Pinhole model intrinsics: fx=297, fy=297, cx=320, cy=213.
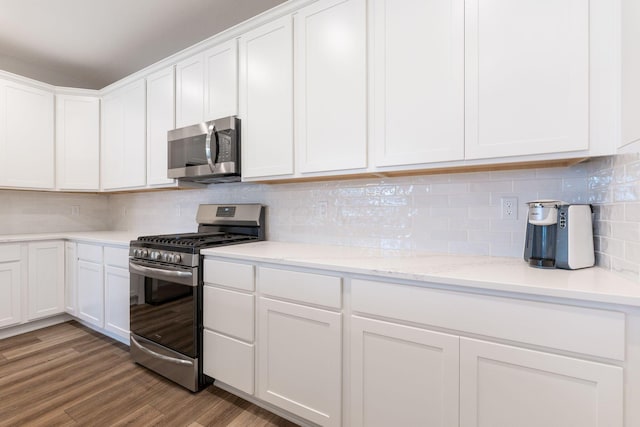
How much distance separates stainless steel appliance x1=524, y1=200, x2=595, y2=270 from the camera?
1236 mm

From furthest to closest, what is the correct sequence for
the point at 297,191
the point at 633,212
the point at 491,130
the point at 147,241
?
the point at 297,191, the point at 147,241, the point at 491,130, the point at 633,212

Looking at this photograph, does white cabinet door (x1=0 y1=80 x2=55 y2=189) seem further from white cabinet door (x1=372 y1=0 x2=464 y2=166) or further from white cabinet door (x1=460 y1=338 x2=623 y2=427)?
white cabinet door (x1=460 y1=338 x2=623 y2=427)

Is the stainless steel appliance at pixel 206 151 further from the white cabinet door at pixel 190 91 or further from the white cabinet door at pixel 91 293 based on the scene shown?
the white cabinet door at pixel 91 293

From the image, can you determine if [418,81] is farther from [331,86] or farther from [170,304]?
[170,304]

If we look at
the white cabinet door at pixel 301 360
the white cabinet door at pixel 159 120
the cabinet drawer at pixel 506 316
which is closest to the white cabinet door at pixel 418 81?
the cabinet drawer at pixel 506 316

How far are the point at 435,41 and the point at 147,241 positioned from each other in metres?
2.18

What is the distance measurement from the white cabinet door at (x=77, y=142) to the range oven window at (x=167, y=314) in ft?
5.94

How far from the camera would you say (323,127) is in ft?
5.87

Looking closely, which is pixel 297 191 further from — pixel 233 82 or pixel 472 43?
pixel 472 43

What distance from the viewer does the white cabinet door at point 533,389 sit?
925 mm

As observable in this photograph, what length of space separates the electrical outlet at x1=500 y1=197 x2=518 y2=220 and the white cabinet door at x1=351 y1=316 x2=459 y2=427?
0.80 meters

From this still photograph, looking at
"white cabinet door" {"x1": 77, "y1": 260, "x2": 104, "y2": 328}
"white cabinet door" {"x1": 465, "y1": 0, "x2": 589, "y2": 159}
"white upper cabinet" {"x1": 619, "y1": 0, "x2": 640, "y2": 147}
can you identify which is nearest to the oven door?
"white cabinet door" {"x1": 77, "y1": 260, "x2": 104, "y2": 328}

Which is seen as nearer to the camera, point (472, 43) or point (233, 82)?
point (472, 43)

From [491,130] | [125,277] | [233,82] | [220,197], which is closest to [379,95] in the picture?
[491,130]
